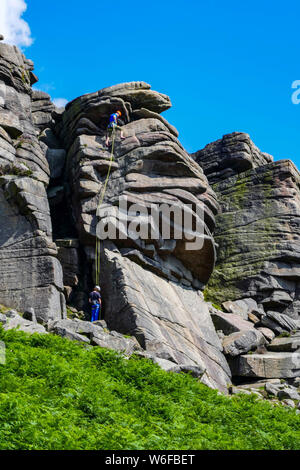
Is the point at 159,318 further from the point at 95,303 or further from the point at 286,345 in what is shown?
the point at 286,345

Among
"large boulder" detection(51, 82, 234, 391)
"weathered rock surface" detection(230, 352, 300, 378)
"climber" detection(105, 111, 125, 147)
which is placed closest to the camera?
"large boulder" detection(51, 82, 234, 391)

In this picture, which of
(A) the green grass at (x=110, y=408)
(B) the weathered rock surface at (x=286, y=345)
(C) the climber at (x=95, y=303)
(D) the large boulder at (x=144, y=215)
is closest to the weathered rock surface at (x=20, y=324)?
(A) the green grass at (x=110, y=408)

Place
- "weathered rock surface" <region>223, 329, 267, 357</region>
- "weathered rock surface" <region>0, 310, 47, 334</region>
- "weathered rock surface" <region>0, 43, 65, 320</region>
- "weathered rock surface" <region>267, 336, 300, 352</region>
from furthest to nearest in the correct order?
1. "weathered rock surface" <region>267, 336, 300, 352</region>
2. "weathered rock surface" <region>223, 329, 267, 357</region>
3. "weathered rock surface" <region>0, 43, 65, 320</region>
4. "weathered rock surface" <region>0, 310, 47, 334</region>

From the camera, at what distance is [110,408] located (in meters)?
12.3

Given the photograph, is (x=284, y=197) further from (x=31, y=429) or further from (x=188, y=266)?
(x=31, y=429)

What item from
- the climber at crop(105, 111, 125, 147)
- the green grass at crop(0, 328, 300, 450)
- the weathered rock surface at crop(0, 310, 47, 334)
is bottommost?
the green grass at crop(0, 328, 300, 450)

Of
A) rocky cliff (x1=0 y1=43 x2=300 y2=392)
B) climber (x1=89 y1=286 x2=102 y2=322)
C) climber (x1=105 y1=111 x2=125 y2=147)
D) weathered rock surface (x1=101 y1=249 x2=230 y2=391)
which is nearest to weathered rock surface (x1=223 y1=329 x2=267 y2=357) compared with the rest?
rocky cliff (x1=0 y1=43 x2=300 y2=392)

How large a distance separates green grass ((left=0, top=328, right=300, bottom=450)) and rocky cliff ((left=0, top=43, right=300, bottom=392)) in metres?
4.55

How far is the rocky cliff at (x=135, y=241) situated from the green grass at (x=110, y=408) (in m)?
4.55

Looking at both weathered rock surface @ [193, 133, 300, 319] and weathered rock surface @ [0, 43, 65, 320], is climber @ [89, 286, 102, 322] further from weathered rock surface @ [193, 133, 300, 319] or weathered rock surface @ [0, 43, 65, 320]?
weathered rock surface @ [193, 133, 300, 319]

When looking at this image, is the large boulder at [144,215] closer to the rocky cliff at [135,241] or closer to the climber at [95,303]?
the rocky cliff at [135,241]

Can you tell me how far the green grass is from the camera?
1016 centimetres

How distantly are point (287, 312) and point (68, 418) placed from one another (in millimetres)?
26376

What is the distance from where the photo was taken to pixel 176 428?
12.0 meters
